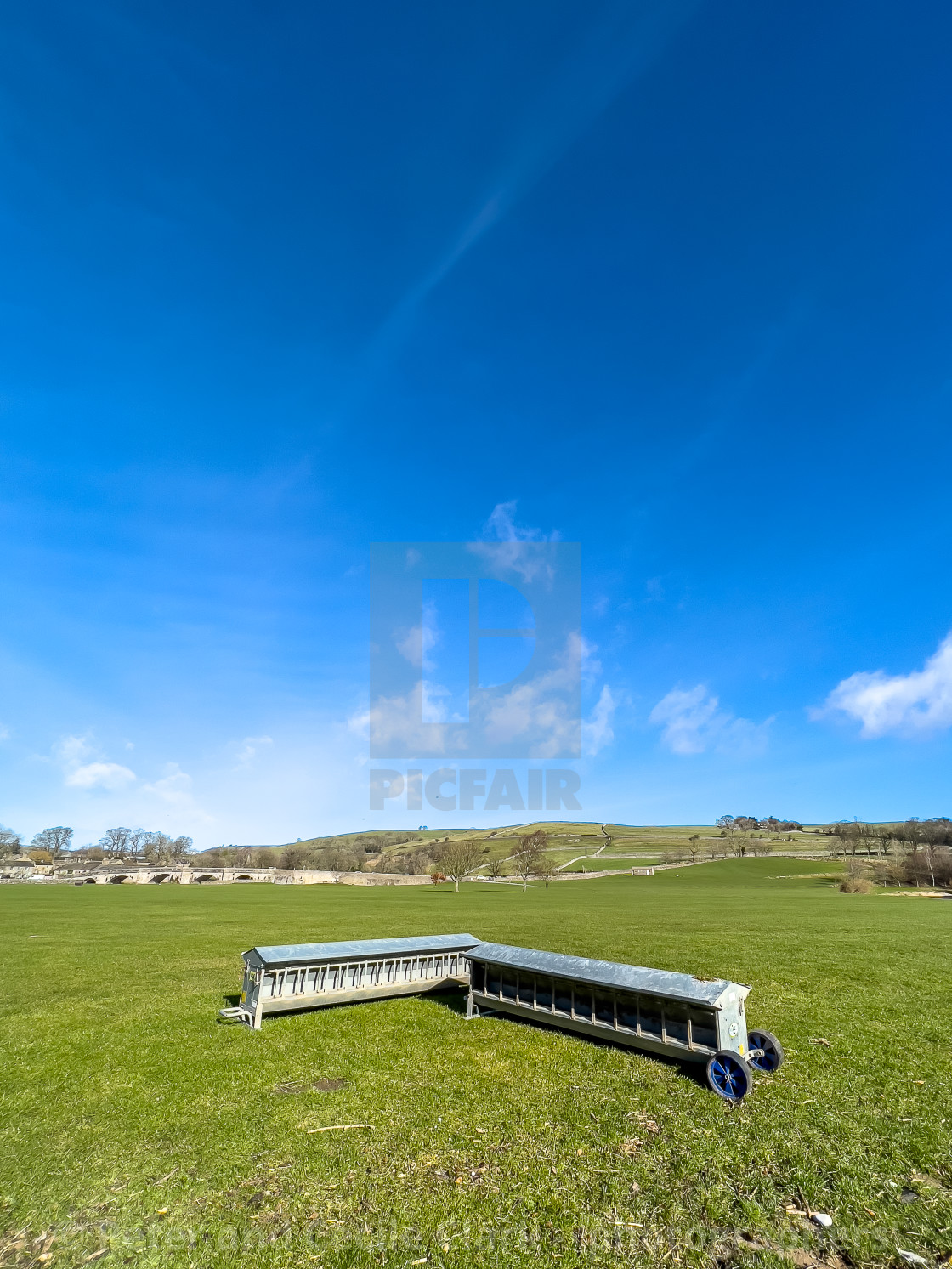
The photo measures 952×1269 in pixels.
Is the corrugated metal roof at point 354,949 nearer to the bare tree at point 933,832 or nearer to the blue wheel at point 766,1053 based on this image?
the blue wheel at point 766,1053

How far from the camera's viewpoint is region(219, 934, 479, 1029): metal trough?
13.5 m

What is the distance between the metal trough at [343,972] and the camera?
13.5m

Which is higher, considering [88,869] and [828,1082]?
[828,1082]

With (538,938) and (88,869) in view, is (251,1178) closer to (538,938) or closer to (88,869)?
(538,938)

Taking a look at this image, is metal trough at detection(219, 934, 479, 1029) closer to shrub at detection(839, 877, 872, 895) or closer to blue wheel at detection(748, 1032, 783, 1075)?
blue wheel at detection(748, 1032, 783, 1075)

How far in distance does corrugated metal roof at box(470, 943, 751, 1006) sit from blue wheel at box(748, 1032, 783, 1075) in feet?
3.36

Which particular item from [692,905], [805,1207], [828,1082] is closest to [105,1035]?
[805,1207]

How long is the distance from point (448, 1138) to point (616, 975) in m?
4.55

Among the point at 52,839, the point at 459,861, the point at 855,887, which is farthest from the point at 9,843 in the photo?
the point at 855,887

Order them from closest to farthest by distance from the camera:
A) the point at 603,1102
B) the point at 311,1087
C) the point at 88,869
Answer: the point at 603,1102 → the point at 311,1087 → the point at 88,869

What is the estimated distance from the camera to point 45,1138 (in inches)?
326

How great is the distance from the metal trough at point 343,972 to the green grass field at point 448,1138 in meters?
0.49

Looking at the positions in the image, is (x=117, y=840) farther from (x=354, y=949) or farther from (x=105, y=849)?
(x=354, y=949)

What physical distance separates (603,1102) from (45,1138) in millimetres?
Answer: 8287
